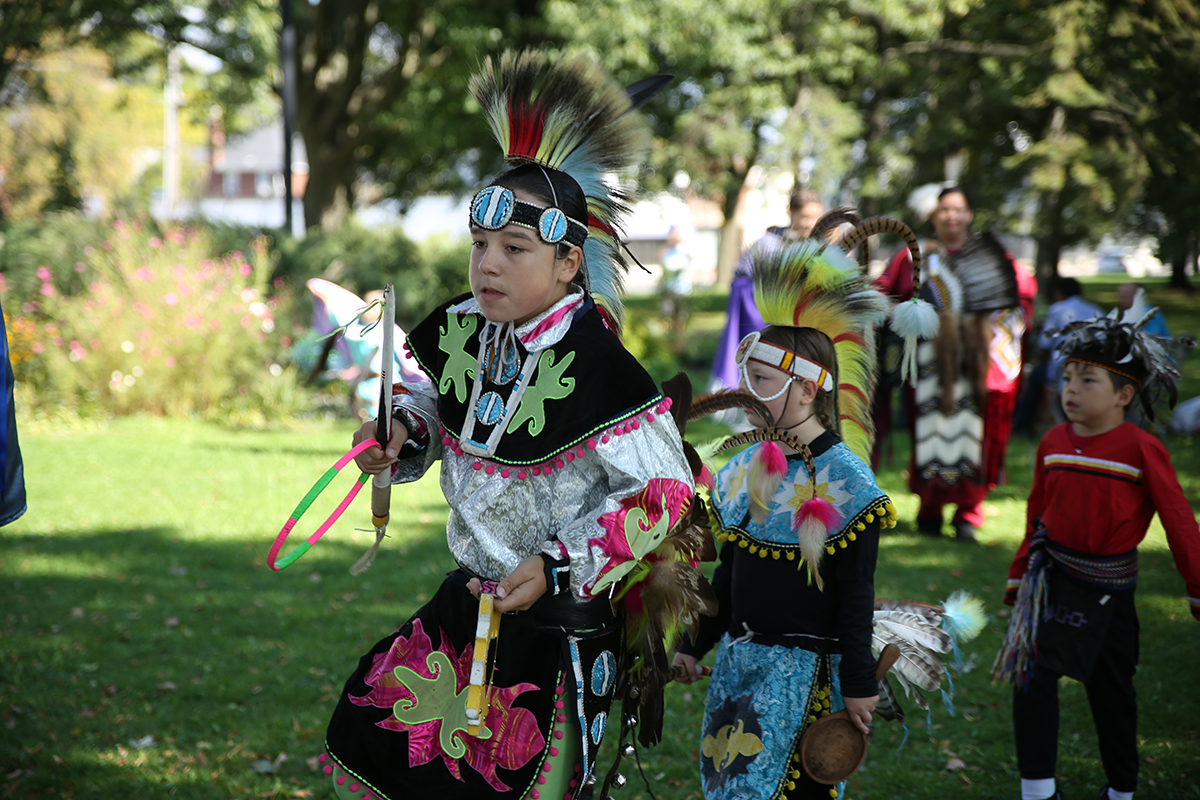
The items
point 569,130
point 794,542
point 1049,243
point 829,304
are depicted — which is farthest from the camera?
point 1049,243

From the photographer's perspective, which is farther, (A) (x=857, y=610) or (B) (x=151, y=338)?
(B) (x=151, y=338)

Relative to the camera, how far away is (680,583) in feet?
7.10

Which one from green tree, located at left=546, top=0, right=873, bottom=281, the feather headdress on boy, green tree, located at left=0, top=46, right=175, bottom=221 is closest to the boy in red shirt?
the feather headdress on boy

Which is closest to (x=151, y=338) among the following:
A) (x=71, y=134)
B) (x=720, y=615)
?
(x=720, y=615)

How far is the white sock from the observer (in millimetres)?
2965

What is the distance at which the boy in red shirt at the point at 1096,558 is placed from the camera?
295cm

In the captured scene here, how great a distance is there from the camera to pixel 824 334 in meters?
2.55

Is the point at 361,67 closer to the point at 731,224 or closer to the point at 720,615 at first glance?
the point at 731,224

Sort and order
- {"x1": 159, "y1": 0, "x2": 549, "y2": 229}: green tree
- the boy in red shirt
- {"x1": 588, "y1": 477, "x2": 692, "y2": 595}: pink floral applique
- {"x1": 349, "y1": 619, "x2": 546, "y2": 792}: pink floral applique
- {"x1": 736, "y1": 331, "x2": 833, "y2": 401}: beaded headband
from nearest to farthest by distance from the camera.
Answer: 1. {"x1": 588, "y1": 477, "x2": 692, "y2": 595}: pink floral applique
2. {"x1": 349, "y1": 619, "x2": 546, "y2": 792}: pink floral applique
3. {"x1": 736, "y1": 331, "x2": 833, "y2": 401}: beaded headband
4. the boy in red shirt
5. {"x1": 159, "y1": 0, "x2": 549, "y2": 229}: green tree

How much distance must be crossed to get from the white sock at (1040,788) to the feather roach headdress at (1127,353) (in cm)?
128

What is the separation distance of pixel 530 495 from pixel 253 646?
3161 mm

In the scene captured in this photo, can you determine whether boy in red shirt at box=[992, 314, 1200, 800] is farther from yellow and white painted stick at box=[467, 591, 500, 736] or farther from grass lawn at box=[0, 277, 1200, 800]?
yellow and white painted stick at box=[467, 591, 500, 736]

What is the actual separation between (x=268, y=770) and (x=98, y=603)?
90.5 inches

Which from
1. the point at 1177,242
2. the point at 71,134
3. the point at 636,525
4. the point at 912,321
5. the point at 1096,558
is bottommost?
the point at 1096,558
